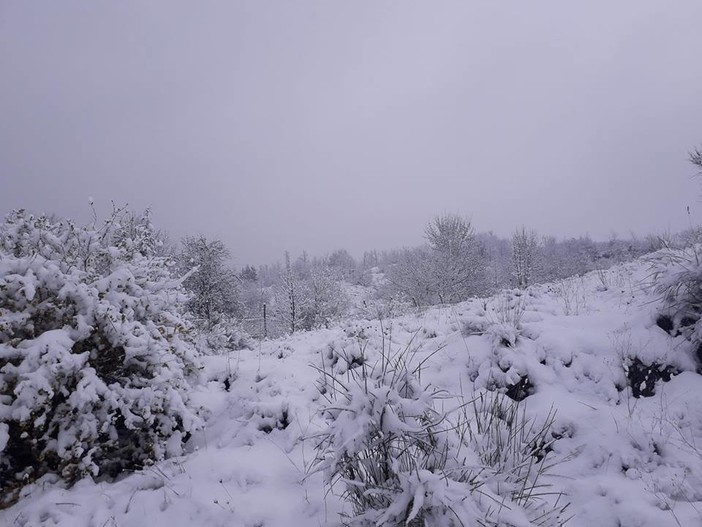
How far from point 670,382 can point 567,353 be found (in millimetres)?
1027

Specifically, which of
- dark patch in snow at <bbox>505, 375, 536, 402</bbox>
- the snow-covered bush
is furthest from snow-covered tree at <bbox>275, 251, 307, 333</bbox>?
dark patch in snow at <bbox>505, 375, 536, 402</bbox>

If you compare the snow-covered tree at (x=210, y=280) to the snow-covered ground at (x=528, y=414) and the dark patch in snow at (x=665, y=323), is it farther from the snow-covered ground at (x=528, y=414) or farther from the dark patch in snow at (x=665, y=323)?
the dark patch in snow at (x=665, y=323)

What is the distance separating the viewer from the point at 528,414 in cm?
405

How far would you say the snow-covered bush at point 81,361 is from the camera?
3.39m

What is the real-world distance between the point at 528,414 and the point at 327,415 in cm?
221

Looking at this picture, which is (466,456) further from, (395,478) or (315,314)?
(315,314)

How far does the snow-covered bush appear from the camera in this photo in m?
3.39

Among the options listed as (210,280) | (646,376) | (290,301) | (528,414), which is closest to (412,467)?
(528,414)

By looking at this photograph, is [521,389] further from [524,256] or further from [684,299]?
[524,256]

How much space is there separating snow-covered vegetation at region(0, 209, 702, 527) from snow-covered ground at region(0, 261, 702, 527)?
0.02 metres

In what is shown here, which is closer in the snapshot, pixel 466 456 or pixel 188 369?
pixel 466 456

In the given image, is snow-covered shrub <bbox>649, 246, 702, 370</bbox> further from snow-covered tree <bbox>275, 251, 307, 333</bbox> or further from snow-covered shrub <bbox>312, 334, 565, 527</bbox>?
snow-covered tree <bbox>275, 251, 307, 333</bbox>

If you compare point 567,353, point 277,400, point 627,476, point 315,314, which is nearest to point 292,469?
point 277,400

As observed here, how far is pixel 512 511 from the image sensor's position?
6.43 ft
